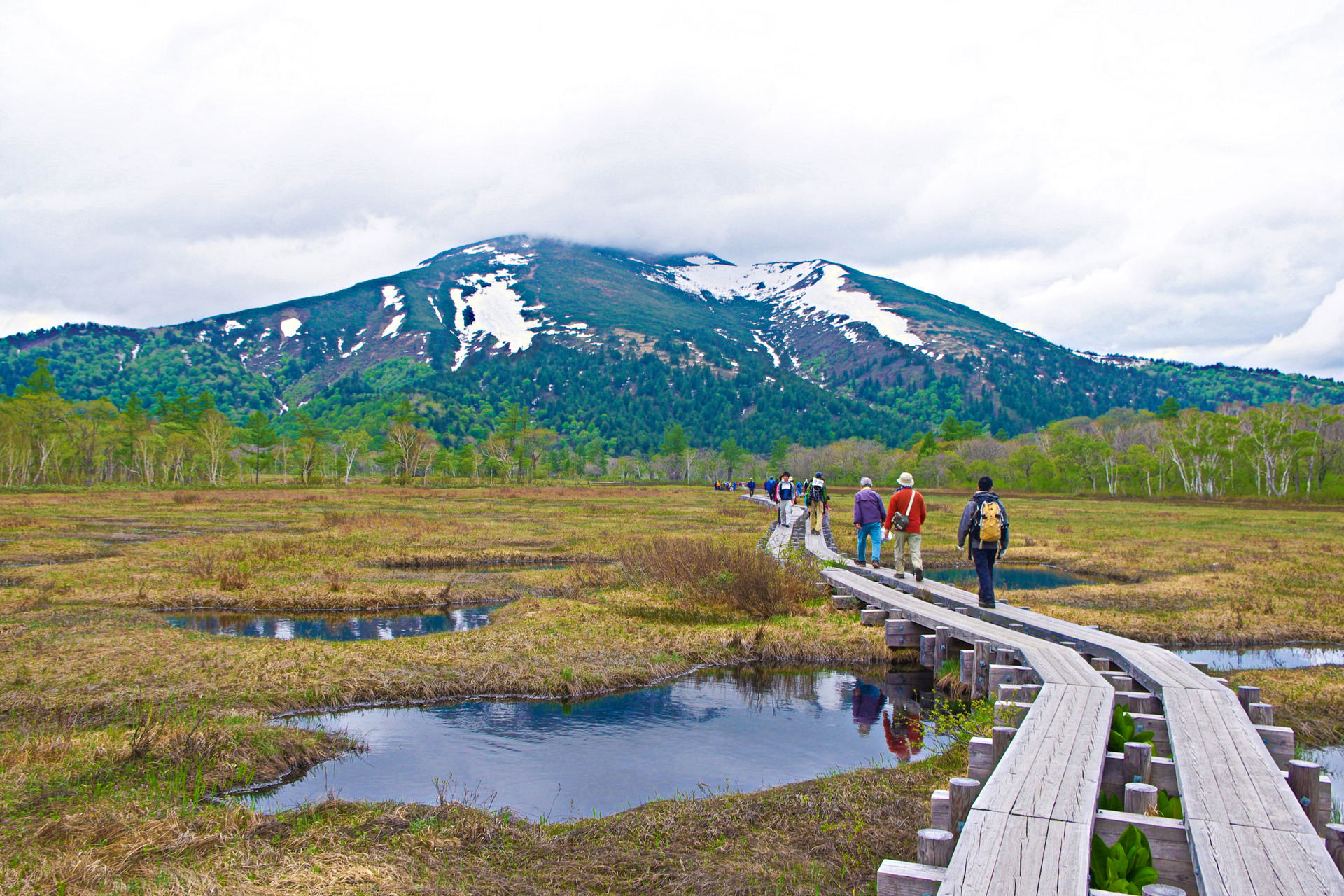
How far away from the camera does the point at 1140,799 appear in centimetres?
527

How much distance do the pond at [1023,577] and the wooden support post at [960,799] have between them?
17.1m

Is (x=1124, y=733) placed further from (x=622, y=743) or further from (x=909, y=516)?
(x=909, y=516)

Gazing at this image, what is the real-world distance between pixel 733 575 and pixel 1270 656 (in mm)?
10232

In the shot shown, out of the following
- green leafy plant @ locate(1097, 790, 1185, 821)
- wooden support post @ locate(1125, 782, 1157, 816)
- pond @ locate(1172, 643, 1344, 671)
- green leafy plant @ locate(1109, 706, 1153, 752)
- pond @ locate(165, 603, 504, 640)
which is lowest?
pond @ locate(165, 603, 504, 640)

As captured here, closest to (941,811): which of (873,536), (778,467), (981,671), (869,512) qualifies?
(981,671)

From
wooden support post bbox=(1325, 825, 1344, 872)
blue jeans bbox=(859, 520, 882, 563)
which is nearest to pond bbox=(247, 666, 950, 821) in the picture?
wooden support post bbox=(1325, 825, 1344, 872)

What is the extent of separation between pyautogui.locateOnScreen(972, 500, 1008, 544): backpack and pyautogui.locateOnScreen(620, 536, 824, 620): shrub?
465 centimetres

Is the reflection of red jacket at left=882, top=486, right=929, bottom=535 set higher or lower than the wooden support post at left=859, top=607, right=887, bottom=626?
higher

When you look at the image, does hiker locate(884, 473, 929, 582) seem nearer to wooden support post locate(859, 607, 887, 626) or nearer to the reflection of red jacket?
the reflection of red jacket

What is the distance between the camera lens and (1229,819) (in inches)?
197

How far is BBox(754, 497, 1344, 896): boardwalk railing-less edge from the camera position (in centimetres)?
437

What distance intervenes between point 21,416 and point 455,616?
286 ft

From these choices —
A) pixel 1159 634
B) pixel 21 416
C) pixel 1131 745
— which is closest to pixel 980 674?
pixel 1131 745

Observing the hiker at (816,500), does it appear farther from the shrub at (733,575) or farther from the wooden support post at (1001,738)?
the wooden support post at (1001,738)
